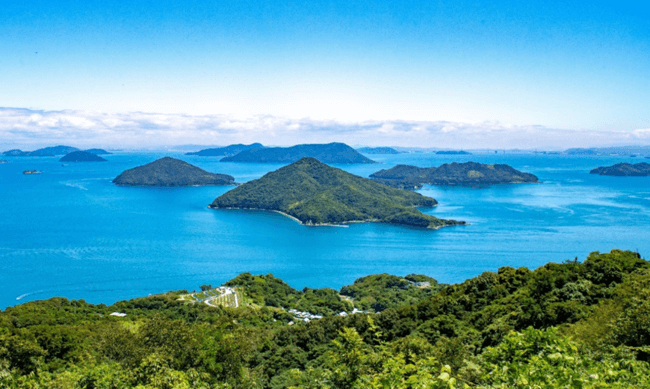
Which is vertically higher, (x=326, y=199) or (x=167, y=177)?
(x=167, y=177)

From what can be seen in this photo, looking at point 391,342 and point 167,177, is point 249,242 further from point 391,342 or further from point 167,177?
point 167,177

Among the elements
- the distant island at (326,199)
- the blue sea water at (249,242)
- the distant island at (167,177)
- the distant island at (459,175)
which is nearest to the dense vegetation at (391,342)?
the blue sea water at (249,242)

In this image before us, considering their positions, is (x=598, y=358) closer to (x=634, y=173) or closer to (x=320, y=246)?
(x=320, y=246)

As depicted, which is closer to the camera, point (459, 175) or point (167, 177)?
point (167, 177)

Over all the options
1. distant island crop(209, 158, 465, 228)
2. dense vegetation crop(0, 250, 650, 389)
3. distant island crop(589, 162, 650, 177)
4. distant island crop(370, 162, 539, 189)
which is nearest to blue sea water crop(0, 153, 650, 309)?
distant island crop(209, 158, 465, 228)

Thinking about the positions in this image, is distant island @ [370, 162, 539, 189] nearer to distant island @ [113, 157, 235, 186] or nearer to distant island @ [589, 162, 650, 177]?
distant island @ [589, 162, 650, 177]

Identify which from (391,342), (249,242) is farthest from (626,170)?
(391,342)
